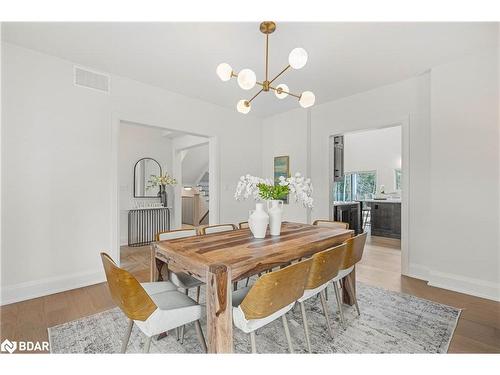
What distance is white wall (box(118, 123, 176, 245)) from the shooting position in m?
4.91

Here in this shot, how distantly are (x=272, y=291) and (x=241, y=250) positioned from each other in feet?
1.44

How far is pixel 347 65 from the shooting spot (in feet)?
9.39

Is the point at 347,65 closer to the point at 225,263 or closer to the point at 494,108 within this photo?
the point at 494,108

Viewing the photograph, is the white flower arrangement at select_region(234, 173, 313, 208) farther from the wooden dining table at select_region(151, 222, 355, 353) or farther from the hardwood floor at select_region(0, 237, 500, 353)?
the hardwood floor at select_region(0, 237, 500, 353)

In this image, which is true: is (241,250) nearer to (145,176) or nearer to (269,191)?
(269,191)

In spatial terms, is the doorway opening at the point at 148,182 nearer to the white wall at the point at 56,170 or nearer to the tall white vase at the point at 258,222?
the white wall at the point at 56,170

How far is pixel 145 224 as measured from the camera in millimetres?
4992

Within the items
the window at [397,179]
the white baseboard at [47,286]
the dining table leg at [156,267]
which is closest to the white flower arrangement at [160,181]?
the white baseboard at [47,286]

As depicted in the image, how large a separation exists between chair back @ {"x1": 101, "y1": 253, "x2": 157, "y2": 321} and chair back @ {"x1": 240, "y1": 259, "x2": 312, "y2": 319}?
1.65 feet

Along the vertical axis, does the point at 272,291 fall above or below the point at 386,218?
above

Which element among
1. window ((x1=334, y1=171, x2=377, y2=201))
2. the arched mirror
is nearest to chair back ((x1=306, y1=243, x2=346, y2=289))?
the arched mirror

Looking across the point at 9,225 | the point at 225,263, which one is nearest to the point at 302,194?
the point at 225,263

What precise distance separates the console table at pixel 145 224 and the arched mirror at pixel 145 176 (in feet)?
1.31

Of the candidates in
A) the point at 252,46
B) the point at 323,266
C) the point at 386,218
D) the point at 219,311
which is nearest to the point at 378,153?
the point at 386,218
